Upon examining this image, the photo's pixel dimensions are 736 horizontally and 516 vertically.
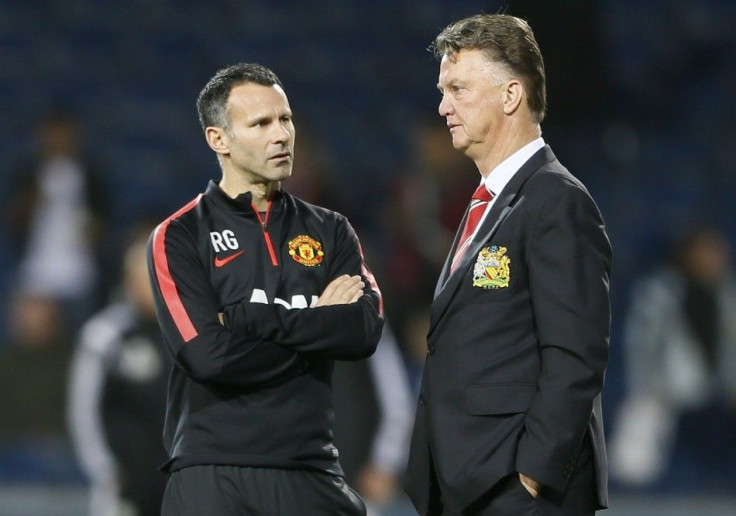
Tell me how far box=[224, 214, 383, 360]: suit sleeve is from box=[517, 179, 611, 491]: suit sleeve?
524mm

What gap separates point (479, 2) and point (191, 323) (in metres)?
7.05

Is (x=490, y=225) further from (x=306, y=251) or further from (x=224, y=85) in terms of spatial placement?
(x=224, y=85)

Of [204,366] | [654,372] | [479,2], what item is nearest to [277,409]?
[204,366]

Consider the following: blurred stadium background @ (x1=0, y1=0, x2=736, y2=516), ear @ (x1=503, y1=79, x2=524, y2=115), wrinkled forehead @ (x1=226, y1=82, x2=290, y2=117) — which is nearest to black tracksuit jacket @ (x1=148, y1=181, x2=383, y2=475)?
→ wrinkled forehead @ (x1=226, y1=82, x2=290, y2=117)

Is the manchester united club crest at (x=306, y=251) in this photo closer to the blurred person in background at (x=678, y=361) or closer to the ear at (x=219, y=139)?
the ear at (x=219, y=139)

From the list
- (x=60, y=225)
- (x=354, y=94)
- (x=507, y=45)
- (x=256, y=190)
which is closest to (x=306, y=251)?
(x=256, y=190)

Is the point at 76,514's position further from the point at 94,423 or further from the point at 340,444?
the point at 340,444

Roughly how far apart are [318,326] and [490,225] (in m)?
0.52

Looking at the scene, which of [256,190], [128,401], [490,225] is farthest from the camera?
[128,401]

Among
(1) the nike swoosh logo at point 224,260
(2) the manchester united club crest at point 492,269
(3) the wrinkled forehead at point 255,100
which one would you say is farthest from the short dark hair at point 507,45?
(1) the nike swoosh logo at point 224,260

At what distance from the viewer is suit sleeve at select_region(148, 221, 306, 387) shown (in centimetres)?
340

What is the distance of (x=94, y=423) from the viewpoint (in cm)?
576

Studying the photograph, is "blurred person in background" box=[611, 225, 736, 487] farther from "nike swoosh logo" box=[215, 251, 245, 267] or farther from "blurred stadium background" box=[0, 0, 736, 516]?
"nike swoosh logo" box=[215, 251, 245, 267]

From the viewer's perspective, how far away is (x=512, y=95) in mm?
3354
